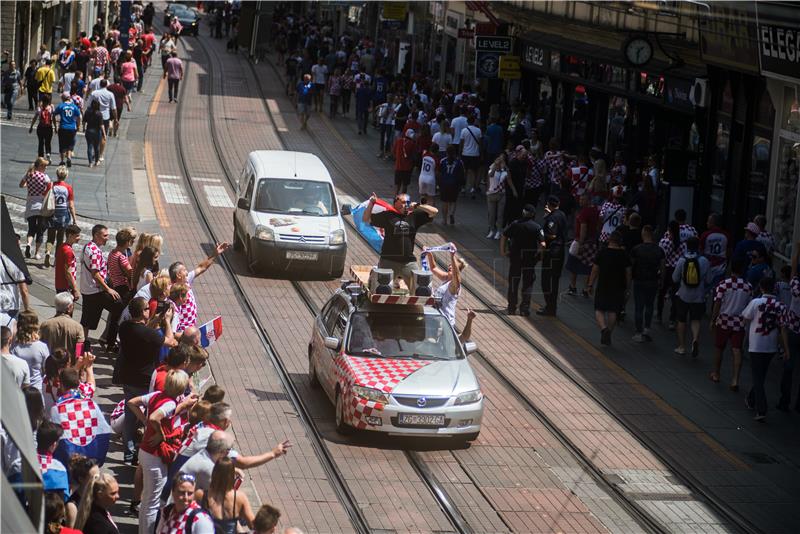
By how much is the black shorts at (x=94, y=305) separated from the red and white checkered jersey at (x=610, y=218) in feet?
29.7

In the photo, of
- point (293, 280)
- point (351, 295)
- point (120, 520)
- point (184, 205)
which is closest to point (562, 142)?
point (184, 205)

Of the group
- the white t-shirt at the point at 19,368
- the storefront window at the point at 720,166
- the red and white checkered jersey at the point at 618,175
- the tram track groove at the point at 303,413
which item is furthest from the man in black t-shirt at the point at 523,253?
the white t-shirt at the point at 19,368

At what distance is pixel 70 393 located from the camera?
1124 cm

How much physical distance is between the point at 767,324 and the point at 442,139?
49.9 ft

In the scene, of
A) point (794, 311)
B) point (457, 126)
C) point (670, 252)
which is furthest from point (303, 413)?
point (457, 126)

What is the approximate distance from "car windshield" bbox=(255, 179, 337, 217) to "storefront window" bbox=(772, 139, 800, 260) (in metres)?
7.81

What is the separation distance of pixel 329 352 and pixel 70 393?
4937 millimetres

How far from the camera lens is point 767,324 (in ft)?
55.9

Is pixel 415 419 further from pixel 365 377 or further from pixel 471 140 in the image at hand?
pixel 471 140

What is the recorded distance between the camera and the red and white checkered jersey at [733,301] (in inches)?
709

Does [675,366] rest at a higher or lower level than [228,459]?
lower

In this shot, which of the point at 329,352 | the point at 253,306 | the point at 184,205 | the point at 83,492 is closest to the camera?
the point at 83,492

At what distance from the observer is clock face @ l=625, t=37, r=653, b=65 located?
2805cm

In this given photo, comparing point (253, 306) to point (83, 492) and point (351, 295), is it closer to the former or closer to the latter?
point (351, 295)
